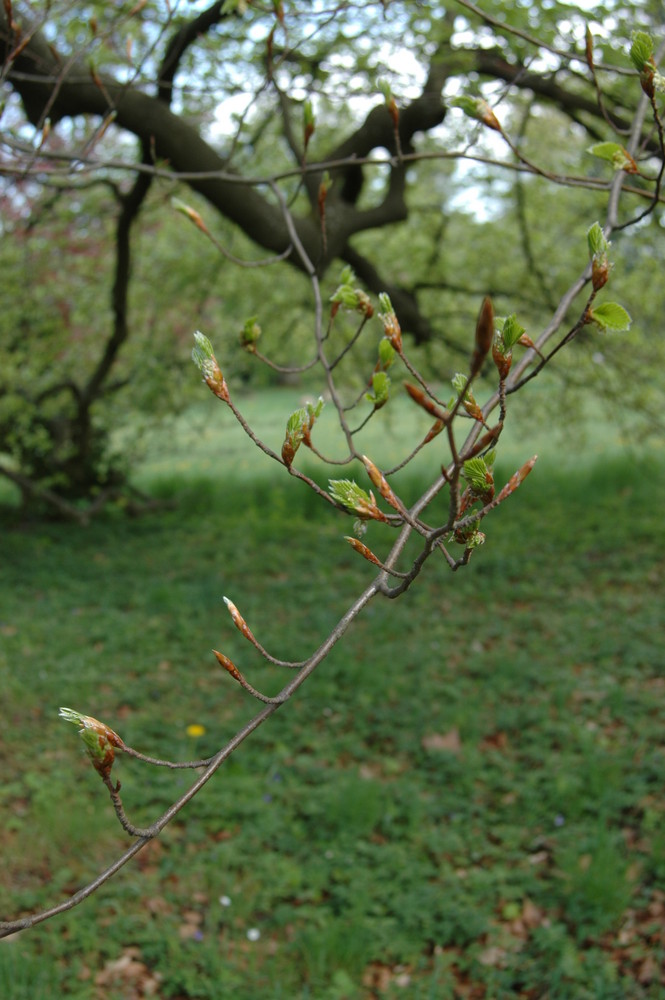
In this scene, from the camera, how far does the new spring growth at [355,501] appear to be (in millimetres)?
992

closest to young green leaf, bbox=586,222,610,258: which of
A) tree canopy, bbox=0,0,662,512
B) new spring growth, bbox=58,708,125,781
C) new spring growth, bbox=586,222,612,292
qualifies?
new spring growth, bbox=586,222,612,292

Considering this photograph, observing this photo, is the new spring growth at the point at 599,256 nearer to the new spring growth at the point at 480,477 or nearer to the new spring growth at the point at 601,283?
the new spring growth at the point at 601,283

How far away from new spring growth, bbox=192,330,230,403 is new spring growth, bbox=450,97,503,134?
846mm

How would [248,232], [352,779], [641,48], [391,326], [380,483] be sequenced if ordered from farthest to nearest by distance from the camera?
[248,232] → [352,779] → [641,48] → [391,326] → [380,483]

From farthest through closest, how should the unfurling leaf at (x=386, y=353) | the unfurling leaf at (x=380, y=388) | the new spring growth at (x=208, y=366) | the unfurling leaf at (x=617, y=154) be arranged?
1. the unfurling leaf at (x=617, y=154)
2. the unfurling leaf at (x=386, y=353)
3. the unfurling leaf at (x=380, y=388)
4. the new spring growth at (x=208, y=366)

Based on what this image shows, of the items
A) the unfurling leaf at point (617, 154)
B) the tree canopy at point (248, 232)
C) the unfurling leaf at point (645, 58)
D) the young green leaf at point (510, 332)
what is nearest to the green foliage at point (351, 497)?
the young green leaf at point (510, 332)

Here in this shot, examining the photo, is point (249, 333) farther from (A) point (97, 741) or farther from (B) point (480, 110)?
(A) point (97, 741)

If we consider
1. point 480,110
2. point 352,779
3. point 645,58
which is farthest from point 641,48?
point 352,779

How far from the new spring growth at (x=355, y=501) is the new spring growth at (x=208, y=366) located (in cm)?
17

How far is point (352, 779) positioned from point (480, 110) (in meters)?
2.87

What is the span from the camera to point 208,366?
105cm

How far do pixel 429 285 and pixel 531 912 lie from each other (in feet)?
17.2

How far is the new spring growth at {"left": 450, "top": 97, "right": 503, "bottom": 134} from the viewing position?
1594mm

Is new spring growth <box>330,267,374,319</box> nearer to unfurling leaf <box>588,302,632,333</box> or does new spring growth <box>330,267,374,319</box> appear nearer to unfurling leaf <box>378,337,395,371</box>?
unfurling leaf <box>378,337,395,371</box>
